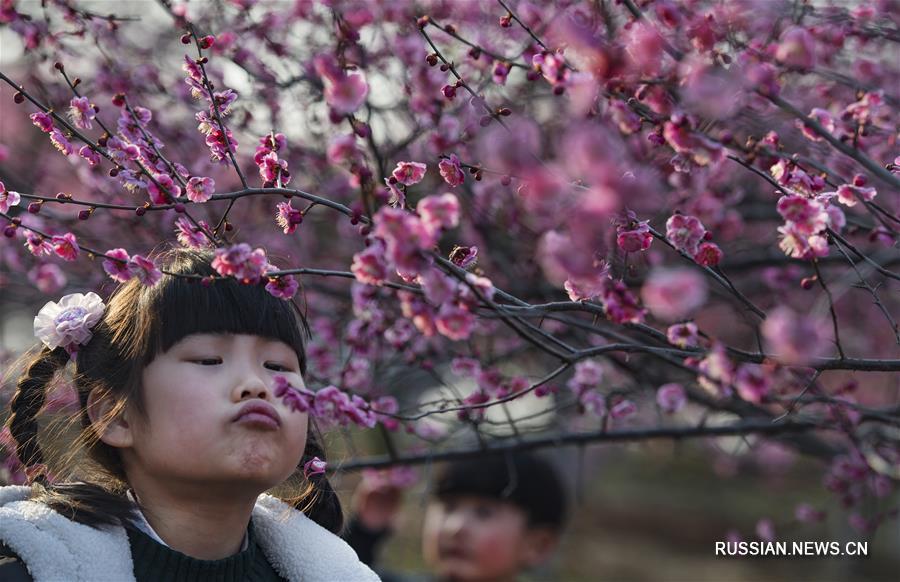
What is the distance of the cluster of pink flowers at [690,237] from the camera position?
76.7 inches

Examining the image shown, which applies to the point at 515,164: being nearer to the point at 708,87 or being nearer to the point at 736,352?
the point at 708,87

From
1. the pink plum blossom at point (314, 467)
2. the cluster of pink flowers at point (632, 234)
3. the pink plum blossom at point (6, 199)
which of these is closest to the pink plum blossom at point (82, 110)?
the pink plum blossom at point (6, 199)

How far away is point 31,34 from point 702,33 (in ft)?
6.62

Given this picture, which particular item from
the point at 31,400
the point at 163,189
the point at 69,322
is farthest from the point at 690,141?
the point at 31,400

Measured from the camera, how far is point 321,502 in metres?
2.61

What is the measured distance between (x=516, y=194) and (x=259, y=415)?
159 centimetres

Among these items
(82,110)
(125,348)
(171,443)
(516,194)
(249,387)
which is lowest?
(171,443)

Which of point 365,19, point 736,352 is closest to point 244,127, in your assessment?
point 365,19

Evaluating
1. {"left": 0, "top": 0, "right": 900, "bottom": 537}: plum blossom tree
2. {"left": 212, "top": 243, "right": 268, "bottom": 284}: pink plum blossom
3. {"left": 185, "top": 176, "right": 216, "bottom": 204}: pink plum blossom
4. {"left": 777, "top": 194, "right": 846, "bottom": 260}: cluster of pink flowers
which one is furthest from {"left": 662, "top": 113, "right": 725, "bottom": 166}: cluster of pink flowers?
{"left": 185, "top": 176, "right": 216, "bottom": 204}: pink plum blossom

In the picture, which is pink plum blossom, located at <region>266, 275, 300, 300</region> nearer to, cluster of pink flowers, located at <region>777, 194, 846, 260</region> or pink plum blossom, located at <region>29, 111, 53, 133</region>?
pink plum blossom, located at <region>29, 111, 53, 133</region>

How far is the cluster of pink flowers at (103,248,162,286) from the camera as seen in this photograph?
1.93 m

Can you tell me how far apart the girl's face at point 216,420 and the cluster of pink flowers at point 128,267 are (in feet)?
0.74

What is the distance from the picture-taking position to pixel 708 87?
1458 millimetres

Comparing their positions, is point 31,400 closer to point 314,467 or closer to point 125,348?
point 125,348
